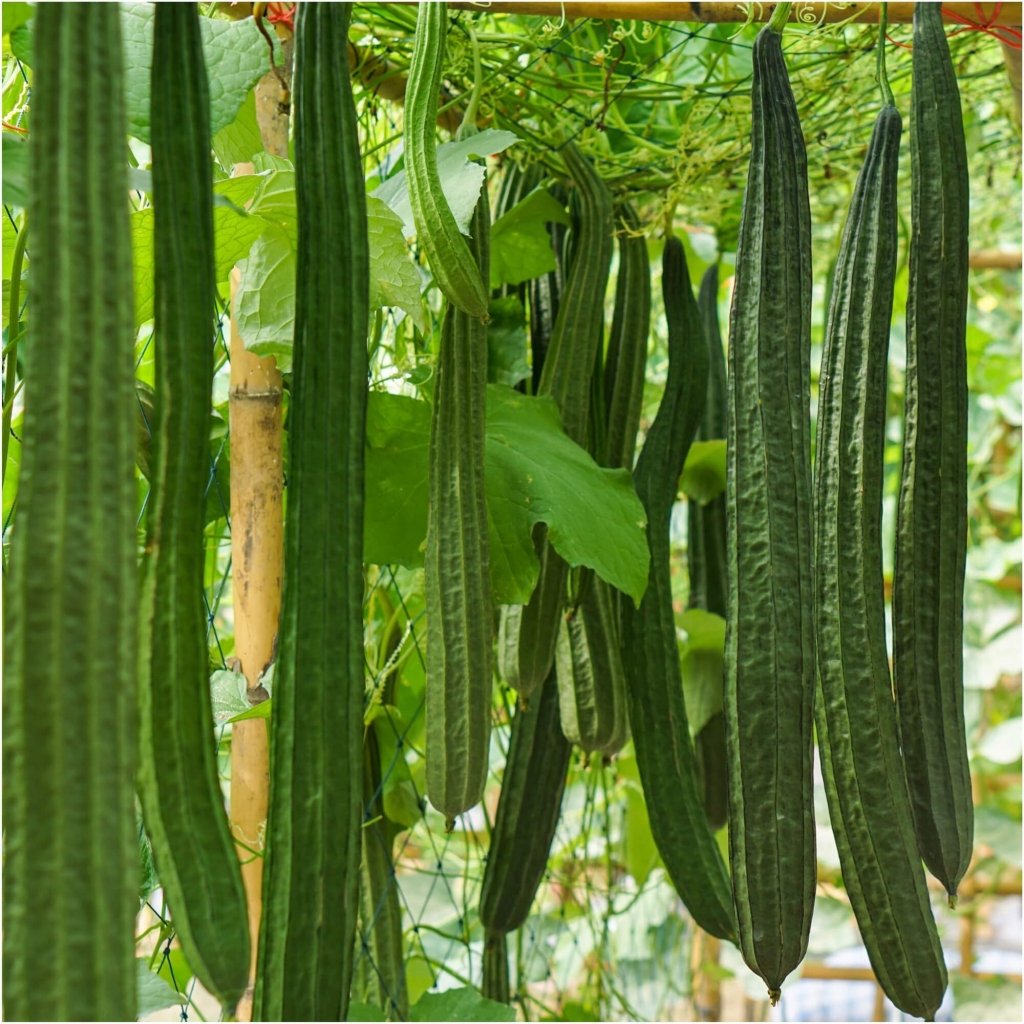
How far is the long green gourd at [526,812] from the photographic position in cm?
120

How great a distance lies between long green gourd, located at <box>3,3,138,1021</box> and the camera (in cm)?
48

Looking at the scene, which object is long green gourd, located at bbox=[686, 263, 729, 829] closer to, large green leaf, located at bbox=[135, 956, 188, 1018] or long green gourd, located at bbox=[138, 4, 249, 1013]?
large green leaf, located at bbox=[135, 956, 188, 1018]

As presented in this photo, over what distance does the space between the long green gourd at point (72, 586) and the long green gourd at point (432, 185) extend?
0.29 m

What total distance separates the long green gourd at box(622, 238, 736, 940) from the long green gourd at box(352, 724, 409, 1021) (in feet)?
1.03

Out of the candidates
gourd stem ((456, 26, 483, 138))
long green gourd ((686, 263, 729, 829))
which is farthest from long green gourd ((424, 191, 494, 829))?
long green gourd ((686, 263, 729, 829))

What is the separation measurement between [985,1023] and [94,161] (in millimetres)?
2678

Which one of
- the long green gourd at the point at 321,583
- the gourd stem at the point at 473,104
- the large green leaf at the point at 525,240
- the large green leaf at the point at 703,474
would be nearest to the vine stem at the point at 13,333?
the long green gourd at the point at 321,583

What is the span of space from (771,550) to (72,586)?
A: 19.9 inches

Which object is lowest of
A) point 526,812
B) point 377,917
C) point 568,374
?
point 377,917

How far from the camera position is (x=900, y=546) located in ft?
3.04

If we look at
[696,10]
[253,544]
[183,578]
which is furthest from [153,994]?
[696,10]

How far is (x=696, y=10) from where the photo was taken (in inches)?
41.1

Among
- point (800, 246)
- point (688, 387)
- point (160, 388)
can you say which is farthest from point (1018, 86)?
point (160, 388)

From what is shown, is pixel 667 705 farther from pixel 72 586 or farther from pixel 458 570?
pixel 72 586
